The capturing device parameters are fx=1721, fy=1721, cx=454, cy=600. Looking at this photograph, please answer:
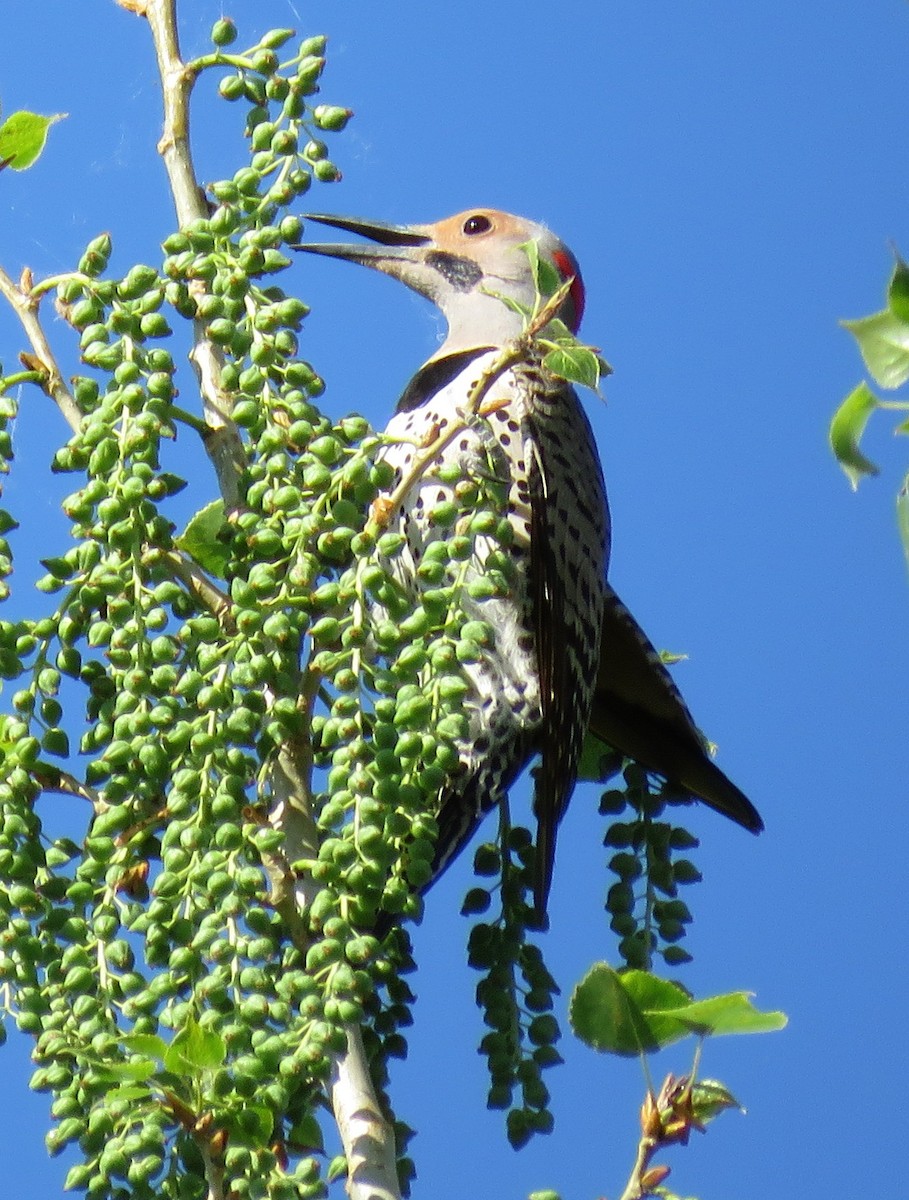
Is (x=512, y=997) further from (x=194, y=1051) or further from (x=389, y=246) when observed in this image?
(x=389, y=246)

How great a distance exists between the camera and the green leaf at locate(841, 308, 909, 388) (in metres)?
0.80

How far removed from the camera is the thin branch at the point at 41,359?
1.67 m

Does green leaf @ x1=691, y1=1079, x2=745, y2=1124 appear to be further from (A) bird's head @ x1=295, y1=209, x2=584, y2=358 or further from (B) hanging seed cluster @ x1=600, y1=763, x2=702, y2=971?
(A) bird's head @ x1=295, y1=209, x2=584, y2=358

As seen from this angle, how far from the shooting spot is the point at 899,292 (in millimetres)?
794

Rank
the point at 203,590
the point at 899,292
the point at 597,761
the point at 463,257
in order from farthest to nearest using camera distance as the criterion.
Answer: the point at 463,257
the point at 597,761
the point at 203,590
the point at 899,292

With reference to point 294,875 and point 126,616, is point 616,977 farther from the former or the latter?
point 126,616

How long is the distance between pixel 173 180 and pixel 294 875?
2.69ft

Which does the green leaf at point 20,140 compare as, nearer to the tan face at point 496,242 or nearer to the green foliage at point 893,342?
the green foliage at point 893,342

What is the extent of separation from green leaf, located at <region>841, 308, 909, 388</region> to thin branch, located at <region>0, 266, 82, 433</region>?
0.99 m

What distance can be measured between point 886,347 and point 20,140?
3.31ft

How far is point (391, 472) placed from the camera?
1.58 metres

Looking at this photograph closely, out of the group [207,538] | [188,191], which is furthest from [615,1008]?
[188,191]

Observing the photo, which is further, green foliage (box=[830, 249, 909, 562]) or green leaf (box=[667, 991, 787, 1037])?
green leaf (box=[667, 991, 787, 1037])

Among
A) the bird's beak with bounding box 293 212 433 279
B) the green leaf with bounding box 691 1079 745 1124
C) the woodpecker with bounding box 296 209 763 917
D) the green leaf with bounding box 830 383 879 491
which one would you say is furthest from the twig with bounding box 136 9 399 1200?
the bird's beak with bounding box 293 212 433 279
